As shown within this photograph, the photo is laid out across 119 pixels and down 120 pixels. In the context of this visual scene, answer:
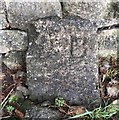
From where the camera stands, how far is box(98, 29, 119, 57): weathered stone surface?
2.54 metres

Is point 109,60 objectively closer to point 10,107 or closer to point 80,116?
point 80,116

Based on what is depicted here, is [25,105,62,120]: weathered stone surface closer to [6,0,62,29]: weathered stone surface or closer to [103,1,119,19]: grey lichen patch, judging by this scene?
[6,0,62,29]: weathered stone surface

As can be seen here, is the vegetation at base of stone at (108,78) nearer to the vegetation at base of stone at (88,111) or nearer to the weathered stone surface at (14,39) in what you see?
the vegetation at base of stone at (88,111)

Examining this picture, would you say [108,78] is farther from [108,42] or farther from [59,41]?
[59,41]

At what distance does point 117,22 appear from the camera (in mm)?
2488

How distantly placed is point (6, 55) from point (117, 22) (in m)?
0.73

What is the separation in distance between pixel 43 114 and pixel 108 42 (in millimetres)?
648

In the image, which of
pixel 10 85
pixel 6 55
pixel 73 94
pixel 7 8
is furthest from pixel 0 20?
pixel 73 94

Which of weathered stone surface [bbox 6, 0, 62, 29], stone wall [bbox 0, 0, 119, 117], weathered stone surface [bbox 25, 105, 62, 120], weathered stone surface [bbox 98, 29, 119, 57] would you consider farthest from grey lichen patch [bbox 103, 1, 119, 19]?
weathered stone surface [bbox 25, 105, 62, 120]

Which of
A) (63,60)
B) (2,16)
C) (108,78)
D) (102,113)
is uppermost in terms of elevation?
(2,16)

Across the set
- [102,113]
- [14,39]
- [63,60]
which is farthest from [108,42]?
[14,39]

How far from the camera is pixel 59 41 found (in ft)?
7.87

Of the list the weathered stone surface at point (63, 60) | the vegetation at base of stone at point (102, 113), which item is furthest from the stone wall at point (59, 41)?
the vegetation at base of stone at point (102, 113)

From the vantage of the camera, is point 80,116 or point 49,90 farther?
point 49,90
